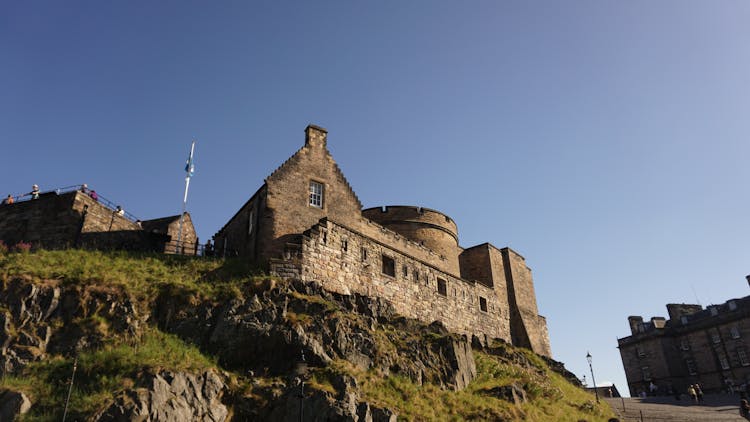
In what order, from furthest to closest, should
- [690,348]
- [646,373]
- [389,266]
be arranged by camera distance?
1. [646,373]
2. [690,348]
3. [389,266]

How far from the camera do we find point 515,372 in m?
26.3

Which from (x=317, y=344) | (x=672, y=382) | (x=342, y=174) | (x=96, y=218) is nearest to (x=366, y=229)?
(x=342, y=174)

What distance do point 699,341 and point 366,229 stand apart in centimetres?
4427

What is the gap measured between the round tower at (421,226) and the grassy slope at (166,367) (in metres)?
8.22

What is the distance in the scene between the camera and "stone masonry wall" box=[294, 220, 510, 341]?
74.4 ft

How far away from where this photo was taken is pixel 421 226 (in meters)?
32.2

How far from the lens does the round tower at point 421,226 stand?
104 ft

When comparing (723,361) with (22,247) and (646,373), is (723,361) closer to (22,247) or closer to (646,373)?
(646,373)

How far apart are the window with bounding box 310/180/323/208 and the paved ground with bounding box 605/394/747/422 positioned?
19231 millimetres

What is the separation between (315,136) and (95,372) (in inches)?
603

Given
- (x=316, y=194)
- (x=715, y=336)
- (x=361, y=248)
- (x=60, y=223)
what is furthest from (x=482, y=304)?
(x=715, y=336)

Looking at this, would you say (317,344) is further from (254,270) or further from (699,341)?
(699,341)

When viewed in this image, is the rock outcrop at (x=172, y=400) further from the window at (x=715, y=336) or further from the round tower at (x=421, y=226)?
the window at (x=715, y=336)

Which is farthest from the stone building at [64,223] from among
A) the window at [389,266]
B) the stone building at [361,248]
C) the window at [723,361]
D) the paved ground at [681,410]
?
the window at [723,361]
